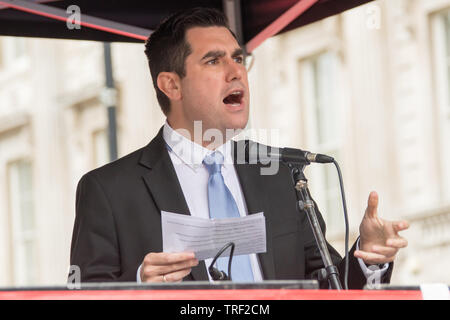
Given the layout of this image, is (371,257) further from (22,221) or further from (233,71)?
(22,221)

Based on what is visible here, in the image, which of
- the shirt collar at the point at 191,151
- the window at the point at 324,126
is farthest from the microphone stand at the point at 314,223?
the window at the point at 324,126

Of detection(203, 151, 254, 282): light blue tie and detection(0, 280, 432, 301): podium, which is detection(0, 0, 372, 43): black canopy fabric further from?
detection(0, 280, 432, 301): podium

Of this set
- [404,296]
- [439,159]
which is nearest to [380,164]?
[439,159]

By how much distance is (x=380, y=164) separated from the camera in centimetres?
1449

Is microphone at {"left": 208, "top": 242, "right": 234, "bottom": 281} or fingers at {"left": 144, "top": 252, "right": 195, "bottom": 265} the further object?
Answer: microphone at {"left": 208, "top": 242, "right": 234, "bottom": 281}

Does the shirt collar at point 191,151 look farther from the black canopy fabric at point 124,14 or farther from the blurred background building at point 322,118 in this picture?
the blurred background building at point 322,118

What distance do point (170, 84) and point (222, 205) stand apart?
0.60 meters

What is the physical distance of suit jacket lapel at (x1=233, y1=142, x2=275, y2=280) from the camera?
406 centimetres

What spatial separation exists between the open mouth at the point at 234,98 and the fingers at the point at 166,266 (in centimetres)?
100

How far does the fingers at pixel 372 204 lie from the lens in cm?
345

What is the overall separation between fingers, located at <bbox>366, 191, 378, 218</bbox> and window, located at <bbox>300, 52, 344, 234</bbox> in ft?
38.0

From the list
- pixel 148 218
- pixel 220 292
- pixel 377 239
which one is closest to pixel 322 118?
pixel 148 218

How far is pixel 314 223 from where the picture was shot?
11.3ft

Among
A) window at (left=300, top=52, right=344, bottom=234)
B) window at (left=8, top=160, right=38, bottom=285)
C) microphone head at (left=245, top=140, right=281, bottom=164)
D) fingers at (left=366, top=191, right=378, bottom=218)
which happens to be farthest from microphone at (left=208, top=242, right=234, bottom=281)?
window at (left=8, top=160, right=38, bottom=285)
